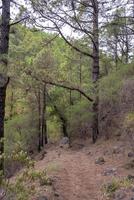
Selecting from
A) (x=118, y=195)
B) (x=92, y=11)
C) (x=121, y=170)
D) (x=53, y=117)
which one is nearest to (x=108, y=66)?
(x=53, y=117)

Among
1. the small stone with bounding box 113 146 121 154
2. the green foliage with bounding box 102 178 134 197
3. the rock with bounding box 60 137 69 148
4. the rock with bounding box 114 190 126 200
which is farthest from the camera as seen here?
the rock with bounding box 60 137 69 148

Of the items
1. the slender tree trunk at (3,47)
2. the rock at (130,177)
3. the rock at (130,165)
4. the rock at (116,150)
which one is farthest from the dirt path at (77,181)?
the slender tree trunk at (3,47)

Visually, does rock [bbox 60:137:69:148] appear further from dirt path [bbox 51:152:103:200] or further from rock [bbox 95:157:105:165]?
rock [bbox 95:157:105:165]

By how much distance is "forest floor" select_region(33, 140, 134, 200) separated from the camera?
11.1 m

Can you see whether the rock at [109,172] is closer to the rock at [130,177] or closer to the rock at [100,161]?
the rock at [130,177]

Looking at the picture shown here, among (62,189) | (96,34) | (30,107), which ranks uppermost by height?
(96,34)

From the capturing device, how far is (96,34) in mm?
18688

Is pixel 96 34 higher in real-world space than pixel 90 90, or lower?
higher

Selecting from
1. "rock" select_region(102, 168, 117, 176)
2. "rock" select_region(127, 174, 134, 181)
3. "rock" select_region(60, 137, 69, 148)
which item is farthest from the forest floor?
"rock" select_region(60, 137, 69, 148)

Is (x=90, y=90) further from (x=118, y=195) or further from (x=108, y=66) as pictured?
(x=108, y=66)

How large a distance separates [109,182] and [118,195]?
1533 mm

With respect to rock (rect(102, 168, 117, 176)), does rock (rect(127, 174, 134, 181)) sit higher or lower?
higher

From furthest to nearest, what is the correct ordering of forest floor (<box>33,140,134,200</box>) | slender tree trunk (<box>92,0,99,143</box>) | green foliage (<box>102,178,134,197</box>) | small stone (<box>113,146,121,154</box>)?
1. slender tree trunk (<box>92,0,99,143</box>)
2. small stone (<box>113,146,121,154</box>)
3. forest floor (<box>33,140,134,200</box>)
4. green foliage (<box>102,178,134,197</box>)

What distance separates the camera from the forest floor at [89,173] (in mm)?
11142
